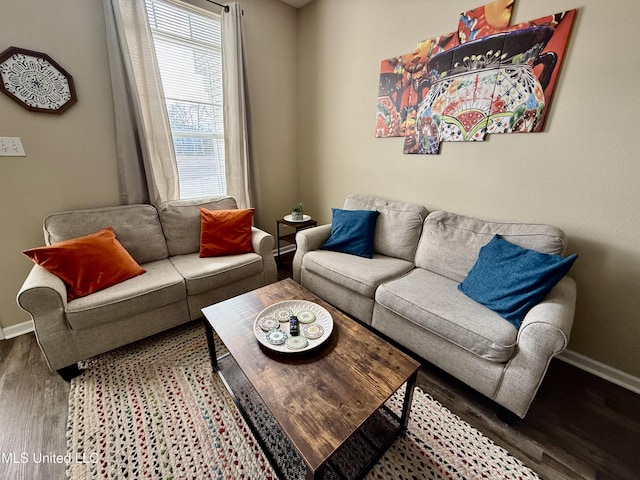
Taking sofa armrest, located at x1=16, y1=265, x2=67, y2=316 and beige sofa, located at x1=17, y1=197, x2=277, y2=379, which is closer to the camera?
sofa armrest, located at x1=16, y1=265, x2=67, y2=316

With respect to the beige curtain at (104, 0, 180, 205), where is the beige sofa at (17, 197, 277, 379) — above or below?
below

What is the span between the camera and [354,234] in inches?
87.0

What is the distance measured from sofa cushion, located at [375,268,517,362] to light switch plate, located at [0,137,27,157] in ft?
8.42

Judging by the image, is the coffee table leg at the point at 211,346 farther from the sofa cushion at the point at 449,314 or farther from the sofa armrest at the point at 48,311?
the sofa cushion at the point at 449,314

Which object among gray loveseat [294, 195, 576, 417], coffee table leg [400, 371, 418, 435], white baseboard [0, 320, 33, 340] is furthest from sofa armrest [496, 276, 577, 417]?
white baseboard [0, 320, 33, 340]

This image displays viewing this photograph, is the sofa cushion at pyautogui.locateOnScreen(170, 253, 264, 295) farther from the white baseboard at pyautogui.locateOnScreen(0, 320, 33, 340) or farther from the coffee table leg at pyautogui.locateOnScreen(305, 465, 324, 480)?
the coffee table leg at pyautogui.locateOnScreen(305, 465, 324, 480)

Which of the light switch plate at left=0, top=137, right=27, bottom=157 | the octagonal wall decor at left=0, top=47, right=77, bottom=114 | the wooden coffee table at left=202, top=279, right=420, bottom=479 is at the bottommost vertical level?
the wooden coffee table at left=202, top=279, right=420, bottom=479

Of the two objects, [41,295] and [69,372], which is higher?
[41,295]

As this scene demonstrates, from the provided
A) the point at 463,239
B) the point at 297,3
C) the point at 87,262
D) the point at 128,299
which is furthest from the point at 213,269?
the point at 297,3

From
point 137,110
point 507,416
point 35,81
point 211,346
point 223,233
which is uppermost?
point 35,81

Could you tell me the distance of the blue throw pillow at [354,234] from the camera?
2.19 meters

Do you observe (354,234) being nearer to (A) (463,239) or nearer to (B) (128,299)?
(A) (463,239)

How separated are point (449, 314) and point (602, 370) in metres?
1.15

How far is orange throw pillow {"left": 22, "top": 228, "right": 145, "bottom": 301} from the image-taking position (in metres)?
1.53
